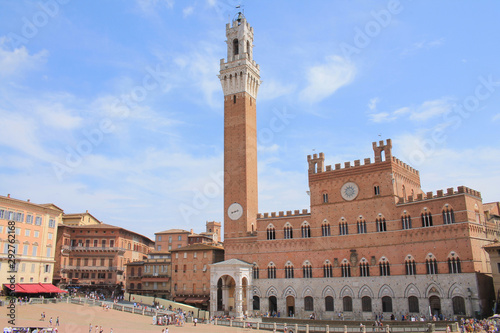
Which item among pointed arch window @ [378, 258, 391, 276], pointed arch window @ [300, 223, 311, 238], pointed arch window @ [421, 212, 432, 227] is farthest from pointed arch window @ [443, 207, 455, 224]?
pointed arch window @ [300, 223, 311, 238]

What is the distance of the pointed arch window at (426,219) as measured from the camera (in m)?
44.8

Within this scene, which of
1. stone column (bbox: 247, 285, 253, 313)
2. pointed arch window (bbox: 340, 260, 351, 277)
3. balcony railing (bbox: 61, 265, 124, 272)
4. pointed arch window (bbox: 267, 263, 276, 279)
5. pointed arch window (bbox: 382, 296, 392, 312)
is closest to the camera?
pointed arch window (bbox: 382, 296, 392, 312)

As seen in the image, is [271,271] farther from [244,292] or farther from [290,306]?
[290,306]

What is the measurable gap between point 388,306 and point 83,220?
52.1m

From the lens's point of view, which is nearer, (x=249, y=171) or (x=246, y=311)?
(x=246, y=311)

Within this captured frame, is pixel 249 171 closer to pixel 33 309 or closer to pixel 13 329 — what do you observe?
A: pixel 33 309

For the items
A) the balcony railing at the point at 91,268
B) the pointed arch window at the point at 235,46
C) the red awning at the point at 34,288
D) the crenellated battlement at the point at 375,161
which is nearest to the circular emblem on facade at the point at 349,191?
the crenellated battlement at the point at 375,161

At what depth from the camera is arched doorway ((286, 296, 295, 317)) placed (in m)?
51.7

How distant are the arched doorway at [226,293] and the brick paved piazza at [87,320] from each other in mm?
8482

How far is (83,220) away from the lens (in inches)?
2859

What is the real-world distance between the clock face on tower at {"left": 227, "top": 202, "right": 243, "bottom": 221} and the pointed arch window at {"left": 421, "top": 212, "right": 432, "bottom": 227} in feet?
78.5

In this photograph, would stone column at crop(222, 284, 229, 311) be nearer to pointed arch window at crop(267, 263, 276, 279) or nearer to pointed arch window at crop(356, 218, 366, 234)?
pointed arch window at crop(267, 263, 276, 279)

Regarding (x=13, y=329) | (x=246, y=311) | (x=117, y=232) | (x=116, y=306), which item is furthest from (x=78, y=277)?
(x=13, y=329)

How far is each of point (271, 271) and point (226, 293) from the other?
21.9ft
